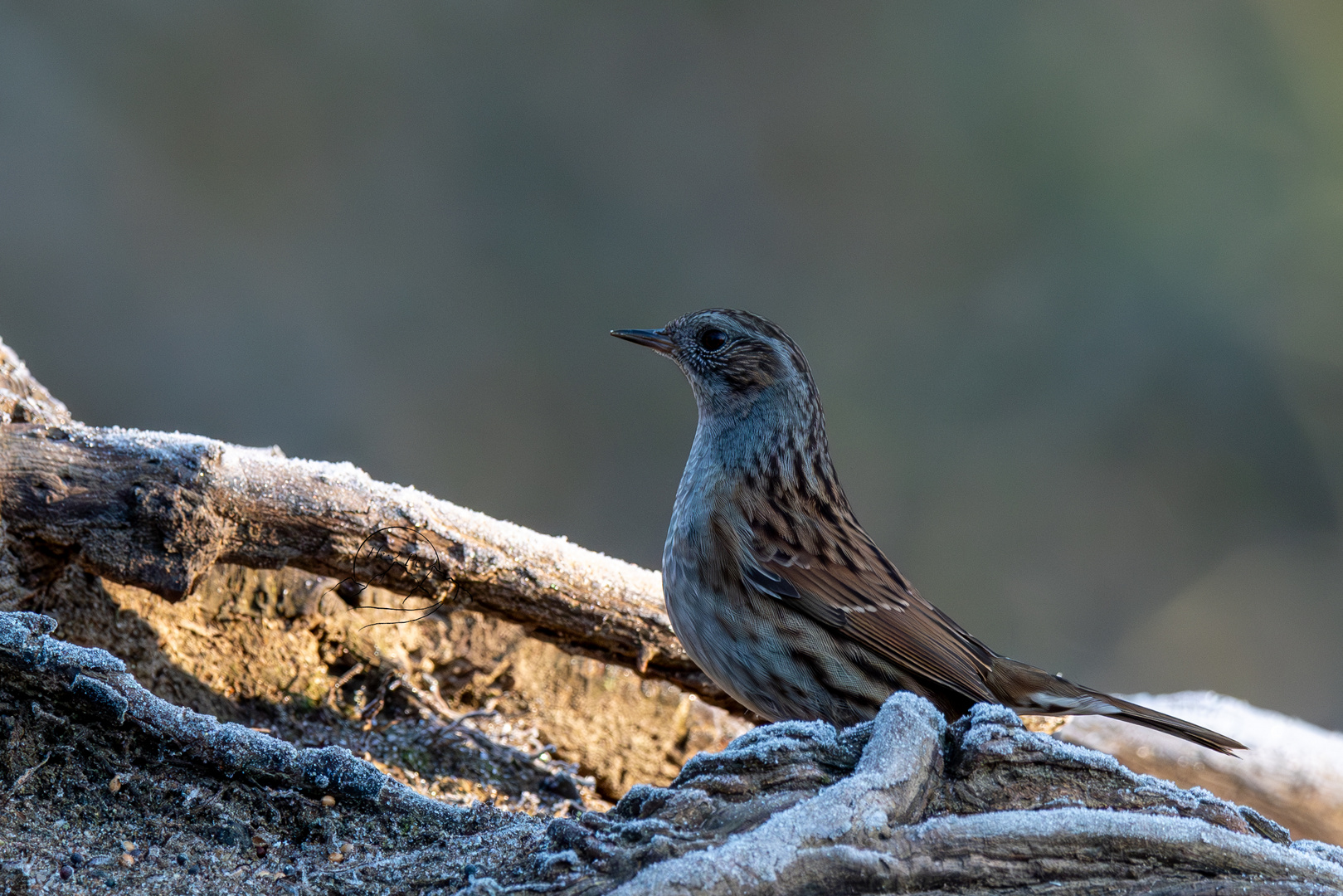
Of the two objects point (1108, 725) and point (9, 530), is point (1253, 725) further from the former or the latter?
point (9, 530)

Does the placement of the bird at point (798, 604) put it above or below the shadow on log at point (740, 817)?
above

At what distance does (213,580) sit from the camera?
8.46 feet

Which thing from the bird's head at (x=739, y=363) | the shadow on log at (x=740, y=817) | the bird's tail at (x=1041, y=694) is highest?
the bird's head at (x=739, y=363)

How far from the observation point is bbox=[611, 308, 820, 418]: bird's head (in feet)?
9.69

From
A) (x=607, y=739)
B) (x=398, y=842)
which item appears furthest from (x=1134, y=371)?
(x=398, y=842)

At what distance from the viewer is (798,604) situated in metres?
2.45

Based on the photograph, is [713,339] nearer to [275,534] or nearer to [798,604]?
[798,604]

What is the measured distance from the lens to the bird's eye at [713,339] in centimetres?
300

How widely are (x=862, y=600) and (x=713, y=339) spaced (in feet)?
2.84

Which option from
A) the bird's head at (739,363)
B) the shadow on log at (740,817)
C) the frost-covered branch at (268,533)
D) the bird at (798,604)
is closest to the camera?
the shadow on log at (740,817)

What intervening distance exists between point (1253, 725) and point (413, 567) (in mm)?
3063

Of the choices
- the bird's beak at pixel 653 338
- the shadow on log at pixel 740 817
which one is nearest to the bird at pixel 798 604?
the bird's beak at pixel 653 338

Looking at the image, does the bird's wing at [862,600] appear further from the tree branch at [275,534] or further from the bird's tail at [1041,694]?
the tree branch at [275,534]

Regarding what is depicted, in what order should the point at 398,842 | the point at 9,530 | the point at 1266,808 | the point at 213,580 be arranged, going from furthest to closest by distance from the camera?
the point at 1266,808 → the point at 213,580 → the point at 9,530 → the point at 398,842
